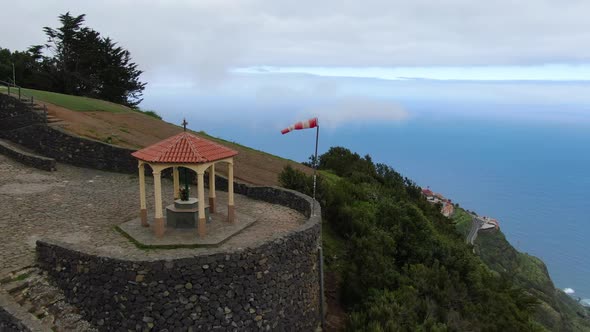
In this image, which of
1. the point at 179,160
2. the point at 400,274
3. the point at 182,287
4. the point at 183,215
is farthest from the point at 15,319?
the point at 400,274

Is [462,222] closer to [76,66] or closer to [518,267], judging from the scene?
[518,267]

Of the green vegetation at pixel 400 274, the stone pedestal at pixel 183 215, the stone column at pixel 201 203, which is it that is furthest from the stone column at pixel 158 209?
the green vegetation at pixel 400 274

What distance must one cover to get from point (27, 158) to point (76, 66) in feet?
69.7

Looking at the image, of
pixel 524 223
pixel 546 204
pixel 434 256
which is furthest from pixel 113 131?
pixel 546 204

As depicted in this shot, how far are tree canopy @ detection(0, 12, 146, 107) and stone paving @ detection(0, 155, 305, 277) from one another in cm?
1965

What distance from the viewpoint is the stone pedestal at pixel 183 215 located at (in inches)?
411

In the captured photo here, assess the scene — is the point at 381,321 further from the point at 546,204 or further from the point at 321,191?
the point at 546,204

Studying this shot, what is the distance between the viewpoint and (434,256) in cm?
1439

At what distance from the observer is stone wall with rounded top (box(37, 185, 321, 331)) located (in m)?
7.82

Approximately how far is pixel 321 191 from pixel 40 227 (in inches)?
343

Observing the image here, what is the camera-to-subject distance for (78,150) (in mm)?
16641

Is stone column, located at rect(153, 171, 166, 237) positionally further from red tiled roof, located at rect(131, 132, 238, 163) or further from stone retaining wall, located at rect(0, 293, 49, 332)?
stone retaining wall, located at rect(0, 293, 49, 332)

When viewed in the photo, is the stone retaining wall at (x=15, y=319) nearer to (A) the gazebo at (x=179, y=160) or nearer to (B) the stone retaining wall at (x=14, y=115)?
(A) the gazebo at (x=179, y=160)

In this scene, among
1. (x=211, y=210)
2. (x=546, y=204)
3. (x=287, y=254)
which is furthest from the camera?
(x=546, y=204)
